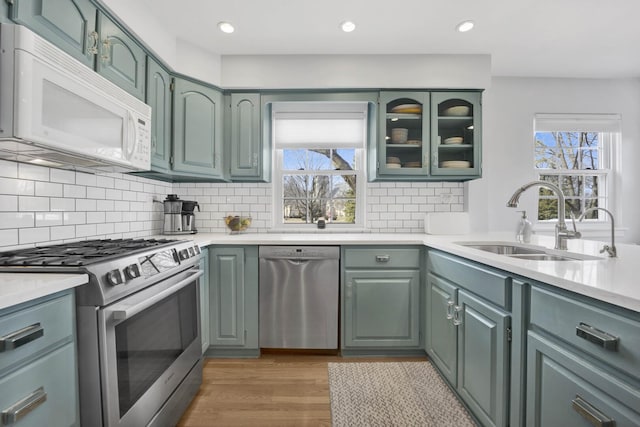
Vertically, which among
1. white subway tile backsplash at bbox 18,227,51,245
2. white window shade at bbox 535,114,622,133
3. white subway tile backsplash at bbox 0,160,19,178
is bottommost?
white subway tile backsplash at bbox 18,227,51,245

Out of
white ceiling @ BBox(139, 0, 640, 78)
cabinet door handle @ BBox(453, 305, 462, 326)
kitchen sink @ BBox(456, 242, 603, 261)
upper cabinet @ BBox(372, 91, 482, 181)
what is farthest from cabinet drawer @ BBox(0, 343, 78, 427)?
upper cabinet @ BBox(372, 91, 482, 181)

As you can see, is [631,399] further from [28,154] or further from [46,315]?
[28,154]

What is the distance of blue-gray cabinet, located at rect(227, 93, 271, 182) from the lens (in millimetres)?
2652

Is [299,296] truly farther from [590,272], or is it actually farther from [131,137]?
[590,272]

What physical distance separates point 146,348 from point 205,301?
877 millimetres

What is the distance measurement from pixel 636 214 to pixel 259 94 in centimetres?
412

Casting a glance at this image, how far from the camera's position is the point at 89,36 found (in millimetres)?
1541

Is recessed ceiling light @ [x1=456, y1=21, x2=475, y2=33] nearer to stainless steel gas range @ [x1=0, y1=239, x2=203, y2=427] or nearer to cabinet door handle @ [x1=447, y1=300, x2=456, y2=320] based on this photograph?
cabinet door handle @ [x1=447, y1=300, x2=456, y2=320]

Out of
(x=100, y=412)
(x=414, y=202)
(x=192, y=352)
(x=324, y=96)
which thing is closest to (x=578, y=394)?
(x=100, y=412)

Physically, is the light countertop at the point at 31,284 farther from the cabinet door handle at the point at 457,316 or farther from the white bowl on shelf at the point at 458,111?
the white bowl on shelf at the point at 458,111

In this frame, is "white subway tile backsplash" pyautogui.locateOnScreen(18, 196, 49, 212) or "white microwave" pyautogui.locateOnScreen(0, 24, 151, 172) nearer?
"white microwave" pyautogui.locateOnScreen(0, 24, 151, 172)

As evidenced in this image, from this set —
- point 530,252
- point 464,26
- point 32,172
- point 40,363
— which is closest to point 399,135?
point 464,26

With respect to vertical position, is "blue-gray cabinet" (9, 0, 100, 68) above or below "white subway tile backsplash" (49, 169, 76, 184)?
above

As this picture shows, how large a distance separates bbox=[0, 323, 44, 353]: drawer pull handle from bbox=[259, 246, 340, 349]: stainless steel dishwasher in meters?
1.47
